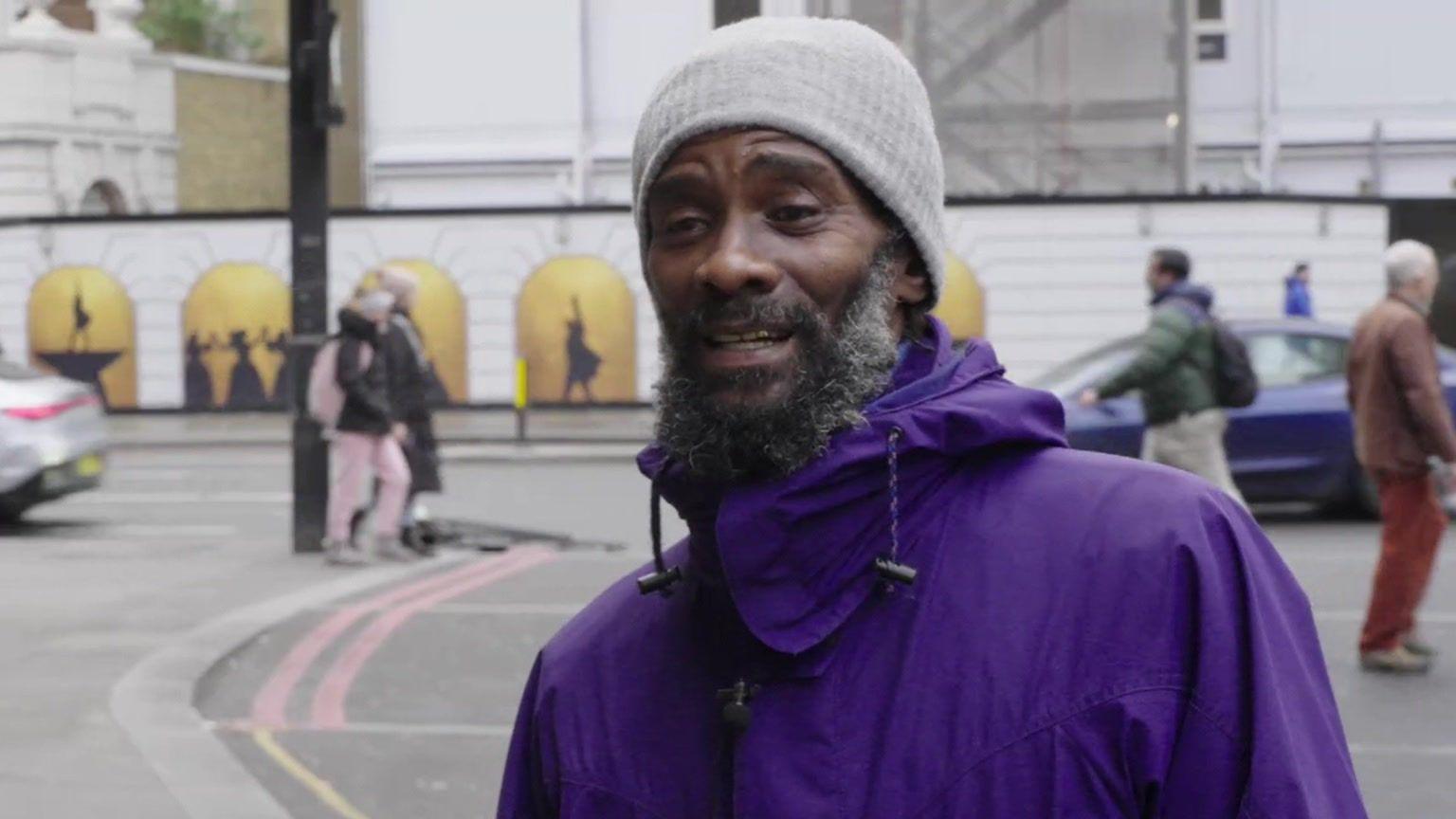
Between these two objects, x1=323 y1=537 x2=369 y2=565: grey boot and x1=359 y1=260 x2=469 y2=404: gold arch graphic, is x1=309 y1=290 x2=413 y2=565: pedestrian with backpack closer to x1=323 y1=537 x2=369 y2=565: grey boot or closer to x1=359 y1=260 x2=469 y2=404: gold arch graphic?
x1=323 y1=537 x2=369 y2=565: grey boot

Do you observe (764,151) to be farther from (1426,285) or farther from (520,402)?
(520,402)

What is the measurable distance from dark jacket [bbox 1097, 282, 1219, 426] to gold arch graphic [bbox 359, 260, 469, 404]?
850 inches

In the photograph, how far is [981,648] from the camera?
1.77 metres

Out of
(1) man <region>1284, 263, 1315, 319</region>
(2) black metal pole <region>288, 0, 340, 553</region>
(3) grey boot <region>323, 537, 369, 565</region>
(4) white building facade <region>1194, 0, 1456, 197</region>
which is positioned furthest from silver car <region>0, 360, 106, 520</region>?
(4) white building facade <region>1194, 0, 1456, 197</region>

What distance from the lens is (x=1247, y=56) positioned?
35.0 meters

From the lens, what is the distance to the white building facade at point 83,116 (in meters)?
34.9

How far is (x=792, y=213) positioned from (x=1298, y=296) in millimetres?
26365

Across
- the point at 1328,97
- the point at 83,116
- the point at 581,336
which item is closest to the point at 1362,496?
the point at 581,336

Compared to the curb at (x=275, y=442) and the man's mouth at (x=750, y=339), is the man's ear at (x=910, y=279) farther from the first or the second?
the curb at (x=275, y=442)

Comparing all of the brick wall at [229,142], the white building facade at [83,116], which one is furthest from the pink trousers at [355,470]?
the brick wall at [229,142]

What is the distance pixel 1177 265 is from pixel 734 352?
879cm

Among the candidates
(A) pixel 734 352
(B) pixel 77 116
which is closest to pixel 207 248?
(B) pixel 77 116

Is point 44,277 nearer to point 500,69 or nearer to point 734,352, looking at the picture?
point 500,69

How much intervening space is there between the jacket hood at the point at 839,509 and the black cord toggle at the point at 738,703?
5 centimetres
